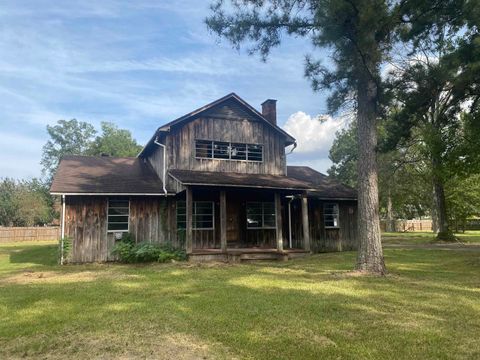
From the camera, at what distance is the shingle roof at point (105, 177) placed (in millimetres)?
15930

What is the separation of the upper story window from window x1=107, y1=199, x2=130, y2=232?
4.00 m

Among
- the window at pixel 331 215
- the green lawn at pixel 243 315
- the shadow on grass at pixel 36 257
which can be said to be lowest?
the green lawn at pixel 243 315

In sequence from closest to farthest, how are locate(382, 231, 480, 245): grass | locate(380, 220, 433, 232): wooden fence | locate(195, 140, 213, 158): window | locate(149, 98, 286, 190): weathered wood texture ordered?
locate(149, 98, 286, 190): weathered wood texture < locate(195, 140, 213, 158): window < locate(382, 231, 480, 245): grass < locate(380, 220, 433, 232): wooden fence

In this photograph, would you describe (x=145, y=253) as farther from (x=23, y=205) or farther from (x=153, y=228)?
(x=23, y=205)

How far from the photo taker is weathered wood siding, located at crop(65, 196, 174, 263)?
15.7 metres

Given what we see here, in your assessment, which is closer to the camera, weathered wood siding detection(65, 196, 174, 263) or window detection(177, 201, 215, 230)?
weathered wood siding detection(65, 196, 174, 263)

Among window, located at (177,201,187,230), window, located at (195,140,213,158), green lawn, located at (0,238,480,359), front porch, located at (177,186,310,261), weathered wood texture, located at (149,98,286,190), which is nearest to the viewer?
green lawn, located at (0,238,480,359)

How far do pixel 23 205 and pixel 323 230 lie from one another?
147ft

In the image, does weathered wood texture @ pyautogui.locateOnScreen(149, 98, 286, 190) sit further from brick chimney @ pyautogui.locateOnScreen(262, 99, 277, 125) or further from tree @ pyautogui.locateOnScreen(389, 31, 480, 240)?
tree @ pyautogui.locateOnScreen(389, 31, 480, 240)

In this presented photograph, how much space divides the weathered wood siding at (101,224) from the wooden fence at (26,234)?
21215 mm

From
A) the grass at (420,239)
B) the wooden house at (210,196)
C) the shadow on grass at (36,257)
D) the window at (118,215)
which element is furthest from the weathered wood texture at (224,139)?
the grass at (420,239)

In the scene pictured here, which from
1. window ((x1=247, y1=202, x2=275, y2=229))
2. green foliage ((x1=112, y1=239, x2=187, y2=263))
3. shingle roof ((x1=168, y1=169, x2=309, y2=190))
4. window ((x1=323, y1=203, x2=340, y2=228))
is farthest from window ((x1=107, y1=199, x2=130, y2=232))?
window ((x1=323, y1=203, x2=340, y2=228))

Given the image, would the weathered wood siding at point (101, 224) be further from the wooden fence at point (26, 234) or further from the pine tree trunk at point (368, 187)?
the wooden fence at point (26, 234)

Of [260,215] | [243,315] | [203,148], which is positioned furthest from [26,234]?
[243,315]
